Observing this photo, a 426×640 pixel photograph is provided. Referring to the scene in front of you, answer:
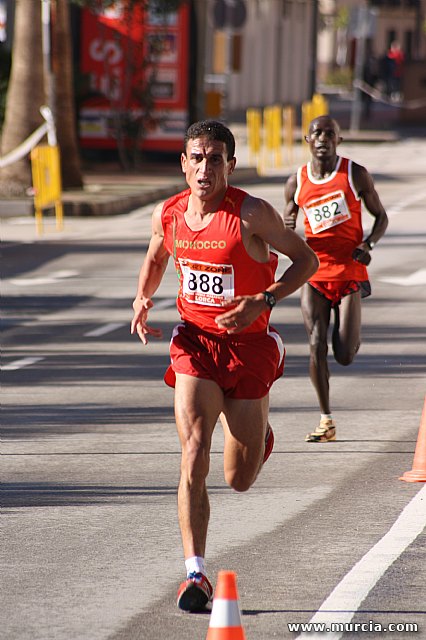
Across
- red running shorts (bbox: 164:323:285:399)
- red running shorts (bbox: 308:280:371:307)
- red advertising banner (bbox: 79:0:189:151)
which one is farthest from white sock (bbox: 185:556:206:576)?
red advertising banner (bbox: 79:0:189:151)

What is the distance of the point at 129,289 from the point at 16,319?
7.34 ft

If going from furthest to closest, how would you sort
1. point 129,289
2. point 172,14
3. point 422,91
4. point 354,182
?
1. point 422,91
2. point 172,14
3. point 129,289
4. point 354,182

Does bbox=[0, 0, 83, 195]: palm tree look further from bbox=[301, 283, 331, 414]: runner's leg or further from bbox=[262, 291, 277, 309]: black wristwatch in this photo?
bbox=[262, 291, 277, 309]: black wristwatch

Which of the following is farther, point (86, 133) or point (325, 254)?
point (86, 133)

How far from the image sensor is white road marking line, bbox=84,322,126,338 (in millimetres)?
13766

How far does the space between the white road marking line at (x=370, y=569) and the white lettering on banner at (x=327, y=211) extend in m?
2.41

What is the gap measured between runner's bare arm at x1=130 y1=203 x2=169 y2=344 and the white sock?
43.7 inches

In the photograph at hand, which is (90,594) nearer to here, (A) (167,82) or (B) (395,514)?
(B) (395,514)

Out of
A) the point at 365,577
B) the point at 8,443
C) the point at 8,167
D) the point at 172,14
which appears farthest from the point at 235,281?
the point at 172,14

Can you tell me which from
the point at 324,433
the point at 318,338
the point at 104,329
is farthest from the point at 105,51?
the point at 324,433

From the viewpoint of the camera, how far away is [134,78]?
102ft

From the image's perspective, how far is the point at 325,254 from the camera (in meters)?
10.0

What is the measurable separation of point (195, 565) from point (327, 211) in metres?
4.23

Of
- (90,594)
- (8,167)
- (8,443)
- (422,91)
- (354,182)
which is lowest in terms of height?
(422,91)
